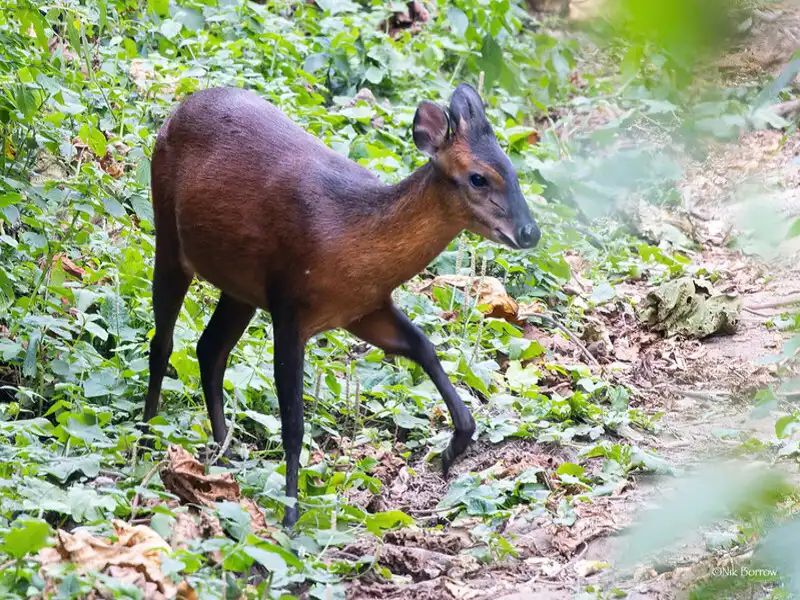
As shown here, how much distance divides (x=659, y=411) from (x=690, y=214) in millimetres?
3923

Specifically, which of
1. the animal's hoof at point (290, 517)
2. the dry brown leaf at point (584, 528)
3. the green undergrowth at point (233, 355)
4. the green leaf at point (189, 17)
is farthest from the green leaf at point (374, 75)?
the animal's hoof at point (290, 517)

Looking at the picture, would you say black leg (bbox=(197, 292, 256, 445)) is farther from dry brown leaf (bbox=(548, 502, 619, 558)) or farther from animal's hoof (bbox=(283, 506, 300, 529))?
dry brown leaf (bbox=(548, 502, 619, 558))

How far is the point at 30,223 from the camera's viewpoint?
623cm

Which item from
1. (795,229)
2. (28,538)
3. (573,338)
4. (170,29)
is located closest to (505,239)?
(28,538)

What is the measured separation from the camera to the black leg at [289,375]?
16.8 feet

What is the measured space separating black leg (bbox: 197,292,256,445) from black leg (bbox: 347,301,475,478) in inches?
26.6

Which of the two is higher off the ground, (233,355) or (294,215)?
(294,215)

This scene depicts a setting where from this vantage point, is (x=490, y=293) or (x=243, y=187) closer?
(x=243, y=187)

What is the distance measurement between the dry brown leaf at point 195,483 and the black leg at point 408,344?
1.08 meters

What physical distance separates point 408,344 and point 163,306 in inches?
49.3

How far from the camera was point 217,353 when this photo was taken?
18.7 feet

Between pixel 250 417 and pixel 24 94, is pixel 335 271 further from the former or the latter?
pixel 24 94

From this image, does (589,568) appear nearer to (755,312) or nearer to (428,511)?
(428,511)

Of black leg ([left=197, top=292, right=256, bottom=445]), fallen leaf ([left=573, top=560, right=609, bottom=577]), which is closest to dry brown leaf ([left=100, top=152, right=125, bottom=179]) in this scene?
black leg ([left=197, top=292, right=256, bottom=445])
